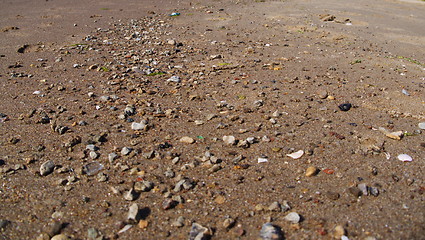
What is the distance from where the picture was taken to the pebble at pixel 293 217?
243 centimetres

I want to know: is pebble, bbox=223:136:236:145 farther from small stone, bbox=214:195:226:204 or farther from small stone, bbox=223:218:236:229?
small stone, bbox=223:218:236:229

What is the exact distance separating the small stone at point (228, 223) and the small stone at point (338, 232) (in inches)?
29.3

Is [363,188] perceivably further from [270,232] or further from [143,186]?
[143,186]

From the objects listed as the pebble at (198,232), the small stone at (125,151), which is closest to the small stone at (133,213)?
the pebble at (198,232)

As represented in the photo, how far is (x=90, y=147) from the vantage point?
3408mm

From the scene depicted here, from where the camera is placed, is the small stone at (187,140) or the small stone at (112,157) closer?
the small stone at (112,157)

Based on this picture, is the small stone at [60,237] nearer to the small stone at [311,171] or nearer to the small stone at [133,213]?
the small stone at [133,213]

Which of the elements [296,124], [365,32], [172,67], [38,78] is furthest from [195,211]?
[365,32]

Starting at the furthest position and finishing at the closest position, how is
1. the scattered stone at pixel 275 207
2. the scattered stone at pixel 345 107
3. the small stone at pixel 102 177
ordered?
the scattered stone at pixel 345 107, the small stone at pixel 102 177, the scattered stone at pixel 275 207

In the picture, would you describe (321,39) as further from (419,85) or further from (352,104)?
(352,104)

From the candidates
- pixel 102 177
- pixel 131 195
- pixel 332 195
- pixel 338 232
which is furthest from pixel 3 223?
pixel 332 195

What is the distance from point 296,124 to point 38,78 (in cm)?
439

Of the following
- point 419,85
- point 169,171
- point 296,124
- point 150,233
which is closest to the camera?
point 150,233

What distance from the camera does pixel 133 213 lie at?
8.24 ft
